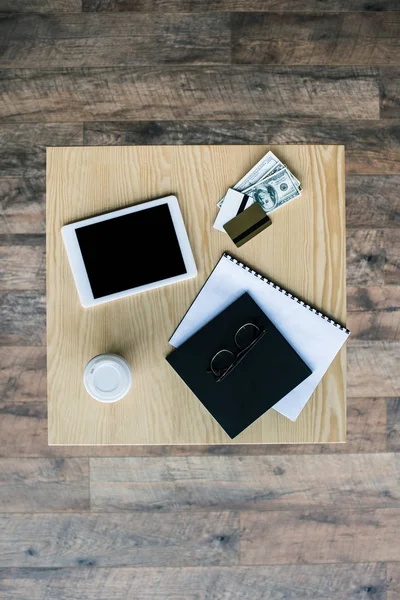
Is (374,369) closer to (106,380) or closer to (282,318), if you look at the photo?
(282,318)

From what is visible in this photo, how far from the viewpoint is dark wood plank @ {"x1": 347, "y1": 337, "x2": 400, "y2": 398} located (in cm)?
154

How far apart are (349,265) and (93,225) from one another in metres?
0.87

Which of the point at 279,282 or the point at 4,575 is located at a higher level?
the point at 279,282

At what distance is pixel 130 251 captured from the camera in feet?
3.26

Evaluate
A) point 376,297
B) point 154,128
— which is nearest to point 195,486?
point 376,297

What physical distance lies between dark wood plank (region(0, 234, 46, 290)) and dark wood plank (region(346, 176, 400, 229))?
37.8 inches

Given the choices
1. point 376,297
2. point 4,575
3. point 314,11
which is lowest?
point 4,575

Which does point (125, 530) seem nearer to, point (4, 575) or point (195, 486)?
point (195, 486)

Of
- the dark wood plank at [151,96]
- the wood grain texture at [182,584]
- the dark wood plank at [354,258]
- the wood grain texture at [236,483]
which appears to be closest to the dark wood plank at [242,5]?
the dark wood plank at [151,96]

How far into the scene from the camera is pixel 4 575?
4.98ft

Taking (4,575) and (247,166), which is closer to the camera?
(247,166)

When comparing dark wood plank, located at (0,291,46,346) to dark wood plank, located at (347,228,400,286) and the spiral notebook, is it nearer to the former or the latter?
the spiral notebook

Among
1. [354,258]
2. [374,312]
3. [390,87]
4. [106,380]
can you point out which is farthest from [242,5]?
[106,380]

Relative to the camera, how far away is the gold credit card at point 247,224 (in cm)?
100
